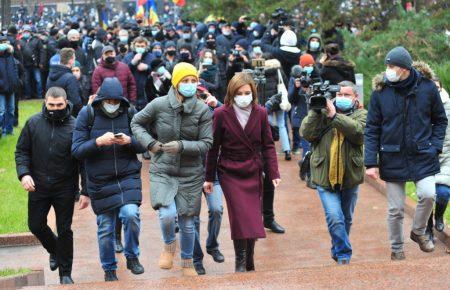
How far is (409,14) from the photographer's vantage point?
2002cm

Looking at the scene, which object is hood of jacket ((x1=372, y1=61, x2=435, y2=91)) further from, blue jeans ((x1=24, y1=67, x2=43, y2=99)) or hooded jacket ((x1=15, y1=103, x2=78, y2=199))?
blue jeans ((x1=24, y1=67, x2=43, y2=99))

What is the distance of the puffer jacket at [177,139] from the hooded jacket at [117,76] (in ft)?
21.8

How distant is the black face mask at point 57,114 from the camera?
31.2ft

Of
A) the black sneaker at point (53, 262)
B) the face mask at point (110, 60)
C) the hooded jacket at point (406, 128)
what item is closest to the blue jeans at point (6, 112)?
the face mask at point (110, 60)

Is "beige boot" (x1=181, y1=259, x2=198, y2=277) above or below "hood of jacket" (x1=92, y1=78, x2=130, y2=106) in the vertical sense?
below

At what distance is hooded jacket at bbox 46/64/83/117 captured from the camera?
14.3 metres

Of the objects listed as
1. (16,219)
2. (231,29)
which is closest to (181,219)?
(16,219)

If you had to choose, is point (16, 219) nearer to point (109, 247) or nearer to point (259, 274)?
point (109, 247)

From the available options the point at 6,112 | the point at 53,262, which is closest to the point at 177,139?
the point at 53,262

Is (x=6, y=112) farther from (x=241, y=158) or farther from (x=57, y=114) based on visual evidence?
(x=241, y=158)

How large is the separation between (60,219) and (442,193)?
3624mm

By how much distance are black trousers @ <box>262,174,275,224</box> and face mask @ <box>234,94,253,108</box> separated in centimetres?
249

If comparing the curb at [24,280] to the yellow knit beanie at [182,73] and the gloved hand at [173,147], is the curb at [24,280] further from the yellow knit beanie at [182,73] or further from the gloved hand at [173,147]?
the yellow knit beanie at [182,73]

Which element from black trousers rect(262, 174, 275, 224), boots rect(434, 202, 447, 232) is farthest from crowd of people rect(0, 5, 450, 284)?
black trousers rect(262, 174, 275, 224)
